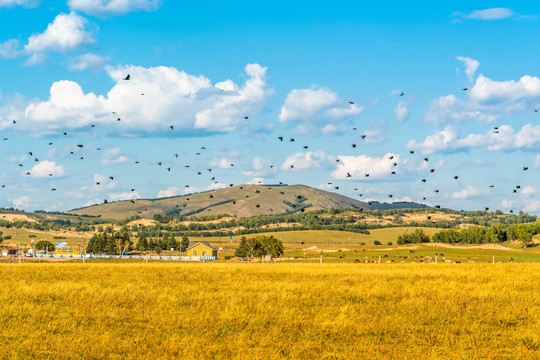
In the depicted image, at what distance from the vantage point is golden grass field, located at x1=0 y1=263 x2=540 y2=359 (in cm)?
2062

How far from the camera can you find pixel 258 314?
26.1 metres

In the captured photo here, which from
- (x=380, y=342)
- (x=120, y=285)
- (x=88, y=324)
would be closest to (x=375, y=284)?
(x=380, y=342)

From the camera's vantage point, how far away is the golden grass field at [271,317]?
20625 mm

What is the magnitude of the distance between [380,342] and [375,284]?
12.5 metres

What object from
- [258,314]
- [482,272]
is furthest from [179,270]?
[482,272]

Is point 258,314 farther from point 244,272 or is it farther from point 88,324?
point 244,272

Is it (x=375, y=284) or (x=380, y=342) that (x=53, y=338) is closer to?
(x=380, y=342)

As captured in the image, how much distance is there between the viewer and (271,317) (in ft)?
84.1

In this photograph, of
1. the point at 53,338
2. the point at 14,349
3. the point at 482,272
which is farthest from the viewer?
the point at 482,272

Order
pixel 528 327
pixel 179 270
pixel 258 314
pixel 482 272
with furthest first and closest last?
pixel 179 270 → pixel 482 272 → pixel 258 314 → pixel 528 327

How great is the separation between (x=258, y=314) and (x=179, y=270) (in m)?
20.0

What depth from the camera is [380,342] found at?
72.1 ft

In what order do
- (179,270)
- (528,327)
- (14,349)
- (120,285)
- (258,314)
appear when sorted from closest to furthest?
(14,349)
(528,327)
(258,314)
(120,285)
(179,270)

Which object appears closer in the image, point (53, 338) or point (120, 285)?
point (53, 338)
